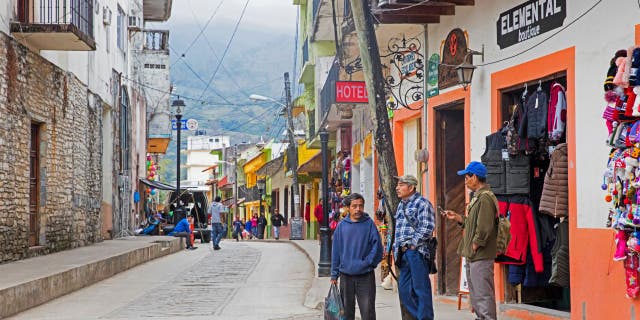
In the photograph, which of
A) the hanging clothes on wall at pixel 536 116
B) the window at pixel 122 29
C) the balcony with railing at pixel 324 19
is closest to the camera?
the hanging clothes on wall at pixel 536 116

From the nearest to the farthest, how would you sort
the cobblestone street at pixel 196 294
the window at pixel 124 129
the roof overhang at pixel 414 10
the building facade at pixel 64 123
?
the cobblestone street at pixel 196 294, the roof overhang at pixel 414 10, the building facade at pixel 64 123, the window at pixel 124 129

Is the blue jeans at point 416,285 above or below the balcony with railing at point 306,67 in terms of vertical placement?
below

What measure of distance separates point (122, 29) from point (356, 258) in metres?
24.2

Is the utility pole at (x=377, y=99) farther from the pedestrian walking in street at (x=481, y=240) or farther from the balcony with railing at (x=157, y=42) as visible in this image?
the balcony with railing at (x=157, y=42)

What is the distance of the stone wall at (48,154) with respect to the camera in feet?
54.2

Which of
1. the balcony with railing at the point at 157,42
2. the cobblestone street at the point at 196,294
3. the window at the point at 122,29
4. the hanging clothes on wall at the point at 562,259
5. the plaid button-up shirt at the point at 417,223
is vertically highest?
the balcony with railing at the point at 157,42

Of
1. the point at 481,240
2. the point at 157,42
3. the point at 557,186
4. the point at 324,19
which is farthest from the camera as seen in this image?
the point at 157,42

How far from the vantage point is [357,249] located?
9.05 metres

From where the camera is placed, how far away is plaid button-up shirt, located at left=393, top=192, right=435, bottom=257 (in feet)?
29.8

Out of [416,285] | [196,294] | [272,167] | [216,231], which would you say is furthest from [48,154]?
[272,167]

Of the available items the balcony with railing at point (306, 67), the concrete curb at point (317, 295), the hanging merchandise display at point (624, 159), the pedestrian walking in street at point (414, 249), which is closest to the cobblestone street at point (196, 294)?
the concrete curb at point (317, 295)

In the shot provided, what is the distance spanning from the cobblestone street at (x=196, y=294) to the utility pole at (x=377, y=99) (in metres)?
2.18

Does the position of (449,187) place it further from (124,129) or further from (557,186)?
(124,129)

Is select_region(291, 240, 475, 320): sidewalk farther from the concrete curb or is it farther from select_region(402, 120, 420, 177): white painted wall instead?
select_region(402, 120, 420, 177): white painted wall
